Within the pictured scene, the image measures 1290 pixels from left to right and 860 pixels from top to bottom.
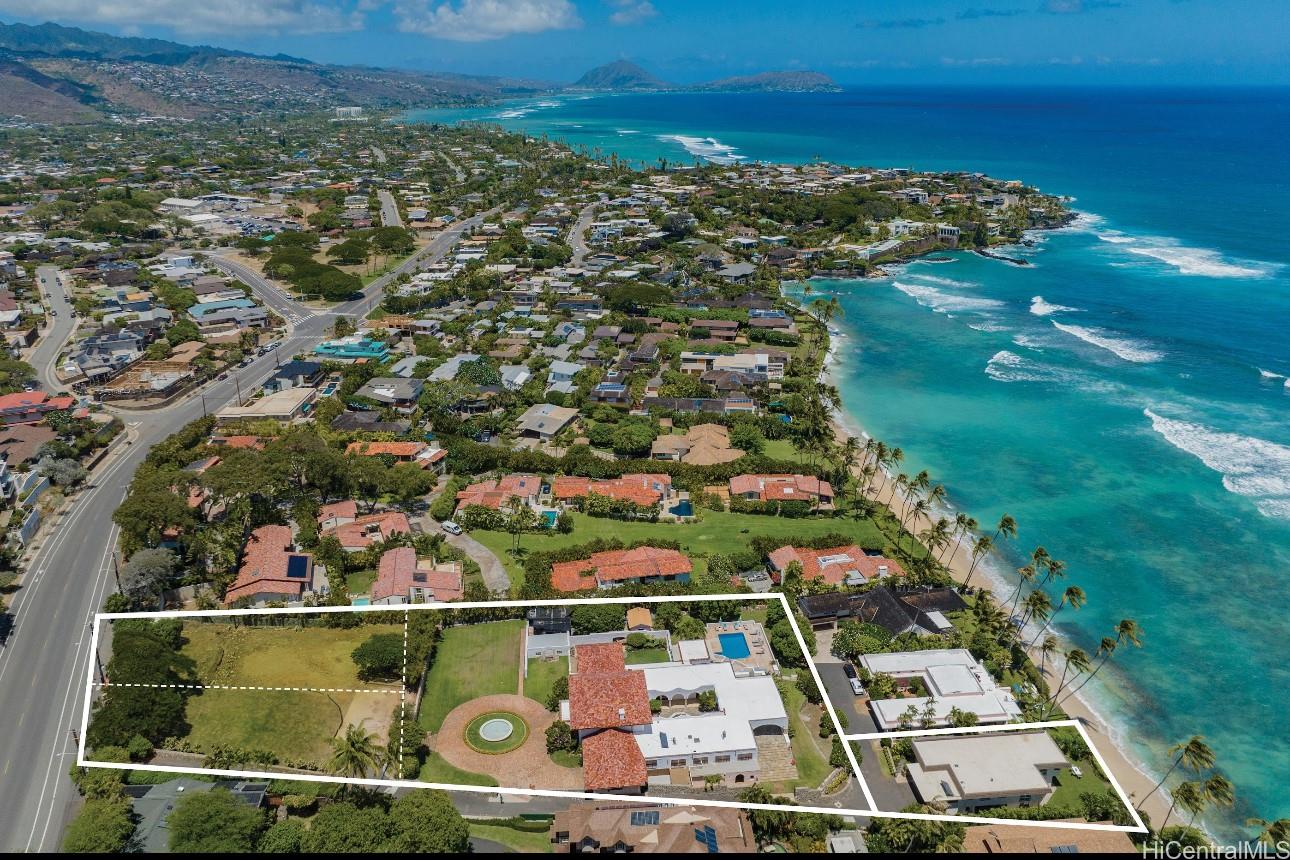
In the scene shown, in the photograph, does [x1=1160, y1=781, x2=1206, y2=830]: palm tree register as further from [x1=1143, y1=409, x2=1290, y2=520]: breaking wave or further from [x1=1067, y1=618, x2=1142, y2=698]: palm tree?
[x1=1143, y1=409, x2=1290, y2=520]: breaking wave

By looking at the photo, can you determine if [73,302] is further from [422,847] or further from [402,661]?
[422,847]

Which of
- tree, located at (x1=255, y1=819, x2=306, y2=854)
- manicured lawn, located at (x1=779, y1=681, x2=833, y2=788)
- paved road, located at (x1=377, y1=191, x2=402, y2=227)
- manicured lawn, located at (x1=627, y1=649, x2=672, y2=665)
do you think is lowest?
paved road, located at (x1=377, y1=191, x2=402, y2=227)

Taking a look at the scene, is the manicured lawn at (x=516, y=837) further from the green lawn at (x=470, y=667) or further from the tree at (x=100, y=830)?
the tree at (x=100, y=830)

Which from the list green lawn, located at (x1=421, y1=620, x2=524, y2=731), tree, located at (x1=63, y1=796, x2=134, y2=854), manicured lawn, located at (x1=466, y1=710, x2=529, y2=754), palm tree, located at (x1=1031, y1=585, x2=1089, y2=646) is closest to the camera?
tree, located at (x1=63, y1=796, x2=134, y2=854)

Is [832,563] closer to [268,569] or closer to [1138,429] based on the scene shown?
[268,569]

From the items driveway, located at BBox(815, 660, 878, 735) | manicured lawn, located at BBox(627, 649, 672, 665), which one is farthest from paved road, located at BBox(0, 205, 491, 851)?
driveway, located at BBox(815, 660, 878, 735)

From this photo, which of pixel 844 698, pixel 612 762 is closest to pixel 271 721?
pixel 612 762
